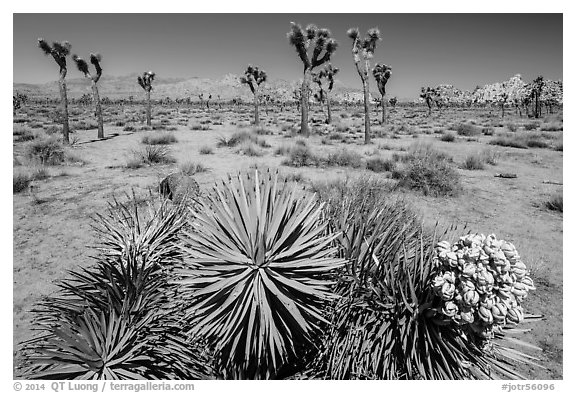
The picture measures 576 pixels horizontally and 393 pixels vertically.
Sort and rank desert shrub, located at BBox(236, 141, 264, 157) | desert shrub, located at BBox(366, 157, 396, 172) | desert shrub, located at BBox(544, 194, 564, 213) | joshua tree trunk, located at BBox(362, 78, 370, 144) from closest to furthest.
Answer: desert shrub, located at BBox(544, 194, 564, 213), desert shrub, located at BBox(366, 157, 396, 172), desert shrub, located at BBox(236, 141, 264, 157), joshua tree trunk, located at BBox(362, 78, 370, 144)

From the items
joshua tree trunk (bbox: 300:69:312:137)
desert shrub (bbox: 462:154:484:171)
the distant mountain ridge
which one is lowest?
desert shrub (bbox: 462:154:484:171)

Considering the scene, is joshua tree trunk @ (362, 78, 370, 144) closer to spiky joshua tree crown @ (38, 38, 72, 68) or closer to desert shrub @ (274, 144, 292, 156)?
desert shrub @ (274, 144, 292, 156)

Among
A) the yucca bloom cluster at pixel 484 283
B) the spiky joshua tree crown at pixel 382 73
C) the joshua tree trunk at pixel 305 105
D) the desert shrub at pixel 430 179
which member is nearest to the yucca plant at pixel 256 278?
the yucca bloom cluster at pixel 484 283

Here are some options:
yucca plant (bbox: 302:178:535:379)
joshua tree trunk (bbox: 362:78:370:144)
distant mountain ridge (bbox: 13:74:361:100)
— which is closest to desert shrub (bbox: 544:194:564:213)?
yucca plant (bbox: 302:178:535:379)

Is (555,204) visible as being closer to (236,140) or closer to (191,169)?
(191,169)

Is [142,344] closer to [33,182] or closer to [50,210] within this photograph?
[50,210]

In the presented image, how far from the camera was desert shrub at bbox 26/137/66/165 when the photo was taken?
11.1 m

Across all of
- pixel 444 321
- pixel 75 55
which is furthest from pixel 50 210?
pixel 75 55

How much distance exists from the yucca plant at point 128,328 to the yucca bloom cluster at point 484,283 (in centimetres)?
147

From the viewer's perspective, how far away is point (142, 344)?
1.83 meters

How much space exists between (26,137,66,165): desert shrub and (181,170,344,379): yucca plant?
11.8m

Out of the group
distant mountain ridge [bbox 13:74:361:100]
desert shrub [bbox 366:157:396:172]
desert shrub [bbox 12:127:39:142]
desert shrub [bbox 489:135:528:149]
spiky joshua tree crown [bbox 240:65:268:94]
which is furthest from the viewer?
distant mountain ridge [bbox 13:74:361:100]

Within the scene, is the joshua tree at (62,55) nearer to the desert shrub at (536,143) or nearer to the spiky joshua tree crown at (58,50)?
the spiky joshua tree crown at (58,50)
